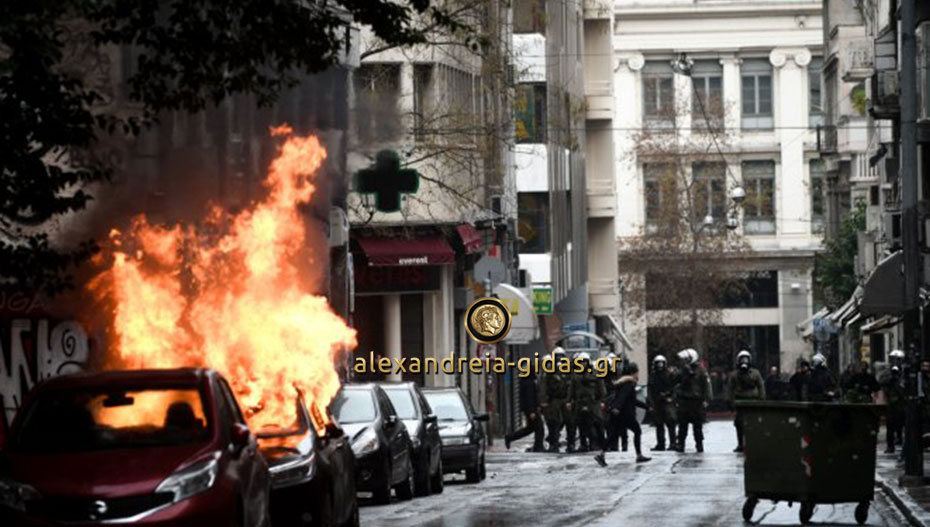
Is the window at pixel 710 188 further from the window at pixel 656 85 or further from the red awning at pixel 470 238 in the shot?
the red awning at pixel 470 238

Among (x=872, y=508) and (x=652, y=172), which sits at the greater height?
(x=652, y=172)

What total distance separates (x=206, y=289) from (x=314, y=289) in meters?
2.97

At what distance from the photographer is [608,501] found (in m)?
24.6

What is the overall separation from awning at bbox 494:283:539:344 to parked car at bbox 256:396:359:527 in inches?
1043

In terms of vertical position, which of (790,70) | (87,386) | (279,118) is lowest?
(87,386)

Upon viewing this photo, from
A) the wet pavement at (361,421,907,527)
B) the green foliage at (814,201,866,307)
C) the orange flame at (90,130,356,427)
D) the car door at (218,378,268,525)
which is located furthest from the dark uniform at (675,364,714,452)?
the green foliage at (814,201,866,307)

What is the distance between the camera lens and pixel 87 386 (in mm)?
15680

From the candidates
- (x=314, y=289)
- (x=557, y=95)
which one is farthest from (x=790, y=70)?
(x=314, y=289)

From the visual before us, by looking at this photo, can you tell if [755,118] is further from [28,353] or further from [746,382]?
[28,353]

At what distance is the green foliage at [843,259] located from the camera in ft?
214

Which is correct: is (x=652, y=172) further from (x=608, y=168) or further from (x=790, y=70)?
(x=790, y=70)

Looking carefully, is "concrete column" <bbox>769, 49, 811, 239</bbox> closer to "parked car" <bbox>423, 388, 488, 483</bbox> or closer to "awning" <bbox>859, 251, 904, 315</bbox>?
"parked car" <bbox>423, 388, 488, 483</bbox>

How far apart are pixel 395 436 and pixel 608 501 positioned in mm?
2575

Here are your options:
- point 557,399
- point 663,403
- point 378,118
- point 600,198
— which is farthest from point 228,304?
point 600,198
